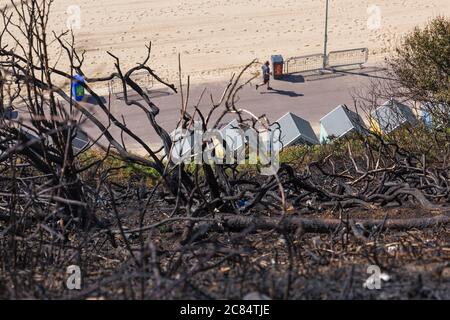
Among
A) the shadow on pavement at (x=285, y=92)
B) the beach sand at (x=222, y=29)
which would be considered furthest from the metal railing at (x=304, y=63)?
the shadow on pavement at (x=285, y=92)

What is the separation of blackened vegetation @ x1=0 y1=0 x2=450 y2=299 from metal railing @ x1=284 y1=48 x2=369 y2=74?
15887 mm

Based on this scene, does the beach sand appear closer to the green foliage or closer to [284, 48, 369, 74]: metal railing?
[284, 48, 369, 74]: metal railing

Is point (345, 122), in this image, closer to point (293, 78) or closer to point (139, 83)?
point (293, 78)

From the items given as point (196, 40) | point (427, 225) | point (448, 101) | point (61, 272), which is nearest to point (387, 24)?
point (196, 40)

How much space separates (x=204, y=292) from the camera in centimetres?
505

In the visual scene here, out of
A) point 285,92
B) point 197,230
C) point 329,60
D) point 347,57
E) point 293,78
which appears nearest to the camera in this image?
point 197,230

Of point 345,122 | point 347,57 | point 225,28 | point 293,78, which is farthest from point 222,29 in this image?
point 345,122

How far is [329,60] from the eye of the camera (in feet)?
86.7

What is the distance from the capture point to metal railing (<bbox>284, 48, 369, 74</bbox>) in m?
26.1

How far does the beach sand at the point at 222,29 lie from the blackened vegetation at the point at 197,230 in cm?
1703

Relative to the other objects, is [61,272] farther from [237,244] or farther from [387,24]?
[387,24]

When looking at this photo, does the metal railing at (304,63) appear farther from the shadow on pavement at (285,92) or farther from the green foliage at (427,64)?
the green foliage at (427,64)

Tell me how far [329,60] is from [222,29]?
476 centimetres
